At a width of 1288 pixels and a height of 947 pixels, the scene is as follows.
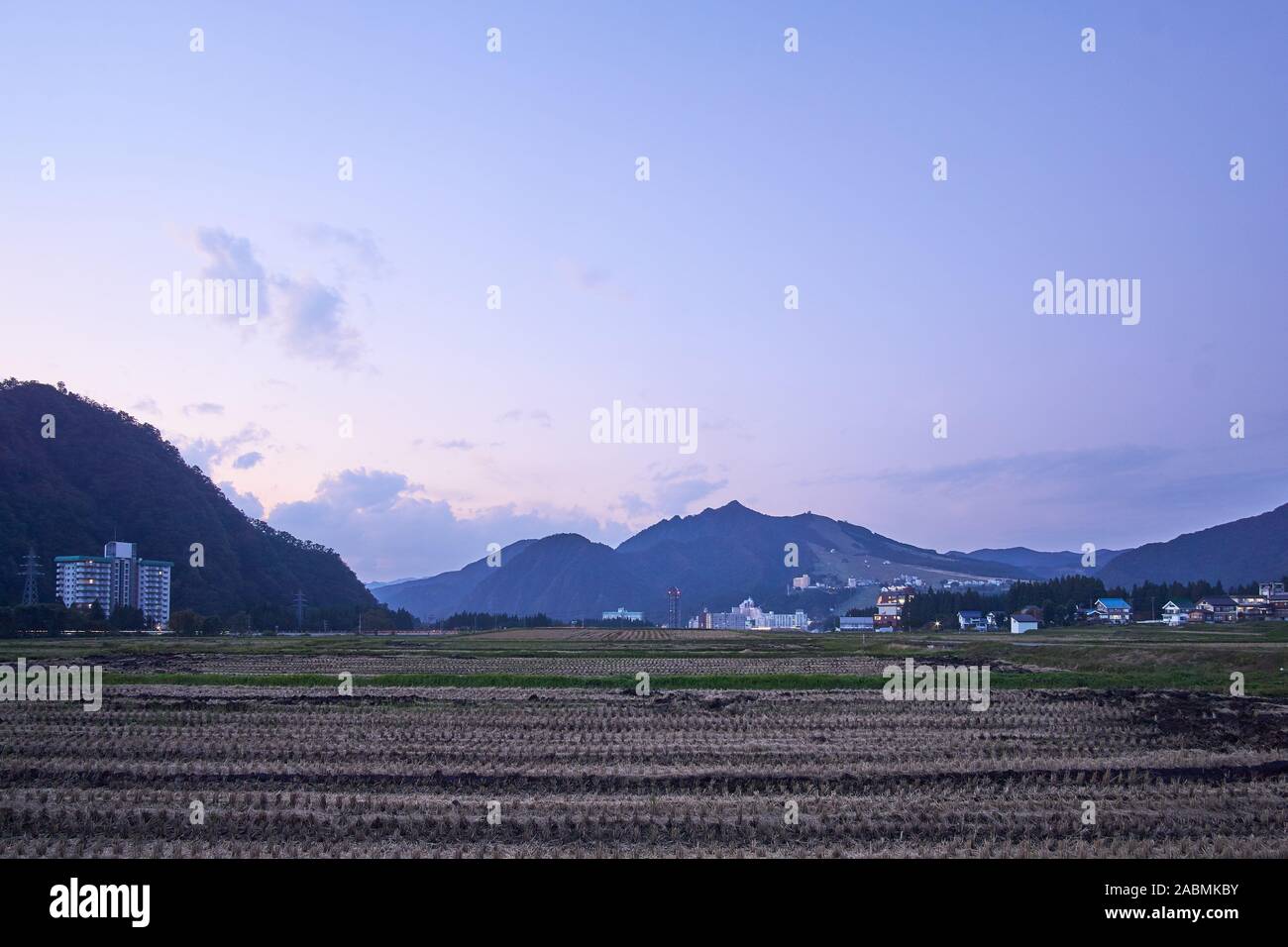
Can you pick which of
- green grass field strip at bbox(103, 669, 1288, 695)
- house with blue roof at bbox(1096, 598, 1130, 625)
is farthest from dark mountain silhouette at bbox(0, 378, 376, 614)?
house with blue roof at bbox(1096, 598, 1130, 625)

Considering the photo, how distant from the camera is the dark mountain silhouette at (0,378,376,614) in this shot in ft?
384

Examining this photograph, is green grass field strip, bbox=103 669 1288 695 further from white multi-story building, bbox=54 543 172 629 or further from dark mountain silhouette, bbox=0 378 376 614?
dark mountain silhouette, bbox=0 378 376 614

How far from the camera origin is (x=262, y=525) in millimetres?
169250

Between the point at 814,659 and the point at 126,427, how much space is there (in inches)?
5152

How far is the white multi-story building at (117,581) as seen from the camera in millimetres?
109062

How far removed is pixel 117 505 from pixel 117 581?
24.1 metres

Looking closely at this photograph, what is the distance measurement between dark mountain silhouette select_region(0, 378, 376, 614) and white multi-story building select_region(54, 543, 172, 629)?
2.25 meters

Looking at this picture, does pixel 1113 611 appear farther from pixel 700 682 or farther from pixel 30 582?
pixel 30 582

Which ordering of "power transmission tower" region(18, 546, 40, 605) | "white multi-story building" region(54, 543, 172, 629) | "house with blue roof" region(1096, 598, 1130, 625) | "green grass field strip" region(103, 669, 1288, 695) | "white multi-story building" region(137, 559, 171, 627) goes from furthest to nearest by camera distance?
"white multi-story building" region(137, 559, 171, 627) → "house with blue roof" region(1096, 598, 1130, 625) → "white multi-story building" region(54, 543, 172, 629) → "power transmission tower" region(18, 546, 40, 605) → "green grass field strip" region(103, 669, 1288, 695)

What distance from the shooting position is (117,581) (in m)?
114

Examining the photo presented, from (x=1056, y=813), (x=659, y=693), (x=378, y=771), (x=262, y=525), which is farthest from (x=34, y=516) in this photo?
(x=1056, y=813)

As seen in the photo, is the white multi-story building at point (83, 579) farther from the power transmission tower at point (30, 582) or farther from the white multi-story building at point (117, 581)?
the power transmission tower at point (30, 582)

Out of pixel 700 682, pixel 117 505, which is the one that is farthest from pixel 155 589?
pixel 700 682
